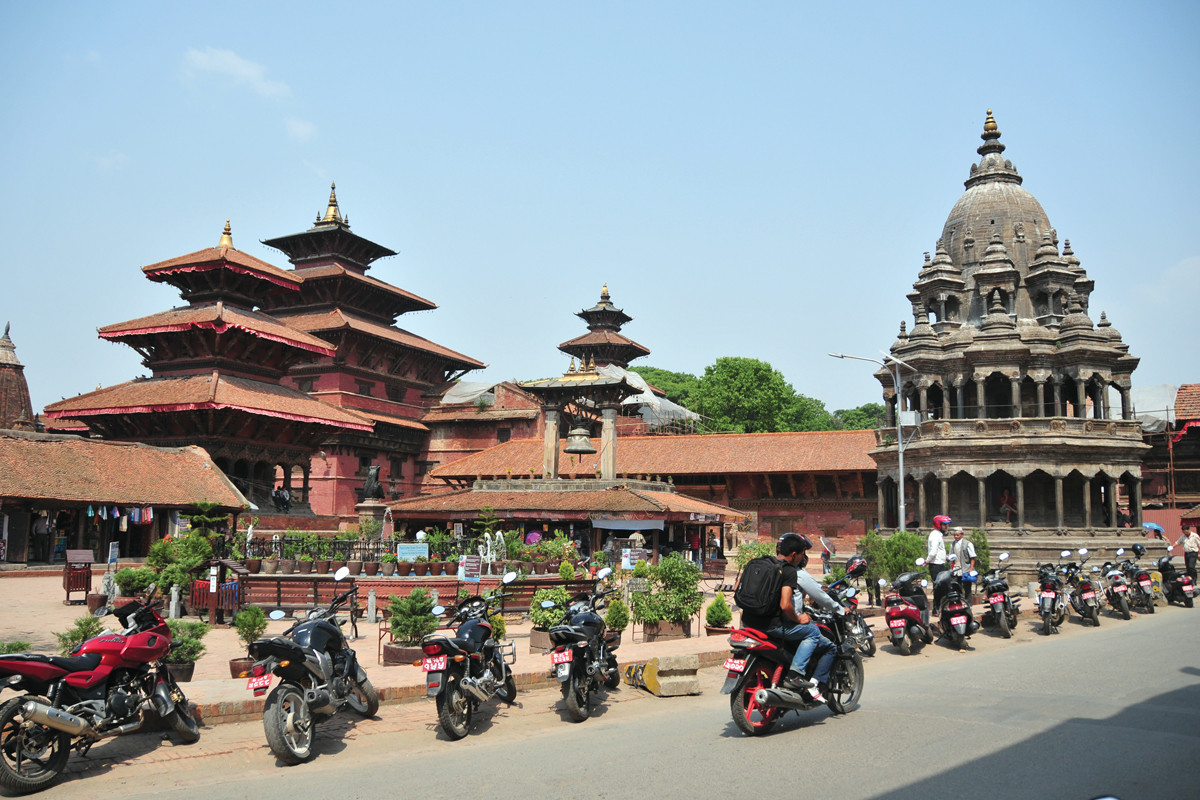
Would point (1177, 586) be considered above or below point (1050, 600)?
below

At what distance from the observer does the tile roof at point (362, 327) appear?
48000mm

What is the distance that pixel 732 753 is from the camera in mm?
7004

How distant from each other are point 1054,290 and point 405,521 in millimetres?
26692

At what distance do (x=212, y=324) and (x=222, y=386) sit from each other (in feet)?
9.35

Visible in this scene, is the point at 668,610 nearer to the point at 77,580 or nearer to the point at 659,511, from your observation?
the point at 77,580

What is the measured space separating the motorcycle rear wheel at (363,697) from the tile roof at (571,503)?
20.6 meters

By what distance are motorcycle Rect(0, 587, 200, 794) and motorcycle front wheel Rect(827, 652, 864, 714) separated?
18.4ft


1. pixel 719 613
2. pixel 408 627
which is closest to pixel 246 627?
pixel 408 627

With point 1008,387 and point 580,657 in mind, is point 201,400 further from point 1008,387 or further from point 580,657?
point 1008,387

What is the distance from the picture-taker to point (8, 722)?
20.2ft

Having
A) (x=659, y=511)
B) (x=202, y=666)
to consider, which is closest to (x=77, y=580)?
(x=202, y=666)

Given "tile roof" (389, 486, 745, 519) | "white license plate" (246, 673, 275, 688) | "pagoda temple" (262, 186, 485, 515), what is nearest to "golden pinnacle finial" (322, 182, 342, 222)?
"pagoda temple" (262, 186, 485, 515)

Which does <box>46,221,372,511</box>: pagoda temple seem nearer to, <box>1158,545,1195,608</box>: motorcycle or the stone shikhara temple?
the stone shikhara temple

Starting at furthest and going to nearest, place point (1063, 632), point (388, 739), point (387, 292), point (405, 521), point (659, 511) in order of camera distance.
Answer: point (387, 292) → point (405, 521) → point (659, 511) → point (1063, 632) → point (388, 739)
